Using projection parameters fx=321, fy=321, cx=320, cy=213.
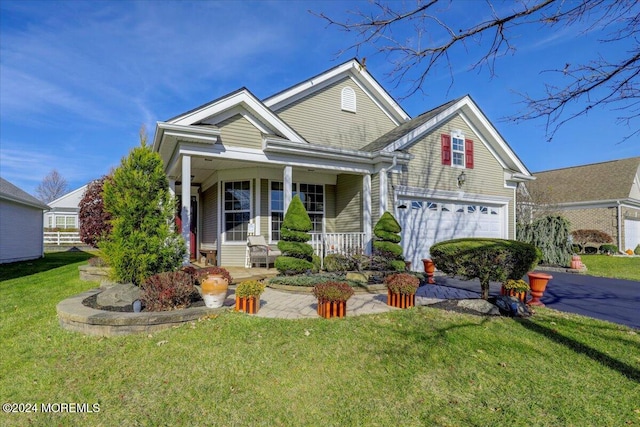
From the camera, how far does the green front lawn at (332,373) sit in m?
2.98

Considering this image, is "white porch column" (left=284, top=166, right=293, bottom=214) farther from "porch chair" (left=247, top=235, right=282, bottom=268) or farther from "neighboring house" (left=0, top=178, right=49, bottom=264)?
"neighboring house" (left=0, top=178, right=49, bottom=264)

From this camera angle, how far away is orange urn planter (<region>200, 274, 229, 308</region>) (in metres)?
5.23

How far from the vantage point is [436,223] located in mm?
11734

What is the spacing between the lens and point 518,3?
3139 mm

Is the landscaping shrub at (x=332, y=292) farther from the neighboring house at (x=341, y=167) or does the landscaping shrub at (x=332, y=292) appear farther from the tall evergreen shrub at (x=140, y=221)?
the neighboring house at (x=341, y=167)

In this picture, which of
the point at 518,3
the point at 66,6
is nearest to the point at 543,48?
the point at 518,3

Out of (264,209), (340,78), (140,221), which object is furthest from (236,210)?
(340,78)

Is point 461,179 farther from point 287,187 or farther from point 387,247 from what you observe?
point 287,187

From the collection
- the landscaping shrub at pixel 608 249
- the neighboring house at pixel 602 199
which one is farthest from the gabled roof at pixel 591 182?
the landscaping shrub at pixel 608 249

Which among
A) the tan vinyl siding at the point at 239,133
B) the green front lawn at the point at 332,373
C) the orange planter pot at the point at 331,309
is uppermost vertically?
the tan vinyl siding at the point at 239,133

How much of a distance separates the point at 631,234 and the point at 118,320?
2859 centimetres

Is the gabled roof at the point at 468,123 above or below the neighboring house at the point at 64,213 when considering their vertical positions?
above

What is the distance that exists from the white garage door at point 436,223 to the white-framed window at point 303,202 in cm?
291

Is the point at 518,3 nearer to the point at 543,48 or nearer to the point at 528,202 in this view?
the point at 543,48
